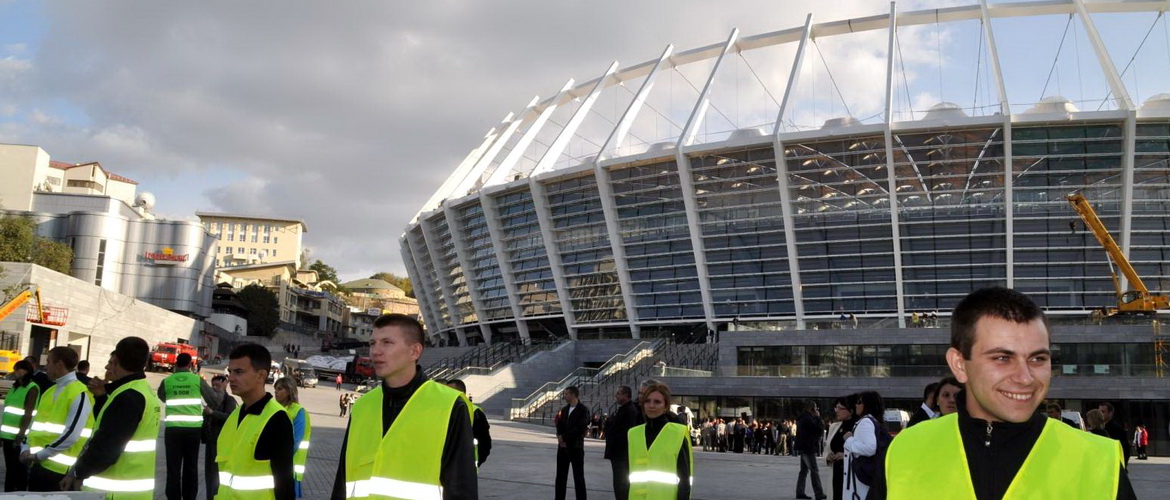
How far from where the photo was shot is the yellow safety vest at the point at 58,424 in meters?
6.40

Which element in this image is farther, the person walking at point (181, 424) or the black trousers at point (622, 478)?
the person walking at point (181, 424)

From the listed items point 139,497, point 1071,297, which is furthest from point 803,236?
point 139,497

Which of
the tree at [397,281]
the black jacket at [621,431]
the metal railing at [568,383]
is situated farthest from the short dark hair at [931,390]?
the tree at [397,281]

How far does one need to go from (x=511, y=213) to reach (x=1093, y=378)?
3612 cm

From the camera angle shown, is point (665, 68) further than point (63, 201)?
No

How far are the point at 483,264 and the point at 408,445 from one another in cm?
5952

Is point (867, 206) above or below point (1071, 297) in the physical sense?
above

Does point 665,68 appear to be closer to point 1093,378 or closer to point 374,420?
point 1093,378

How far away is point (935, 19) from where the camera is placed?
54.4 metres

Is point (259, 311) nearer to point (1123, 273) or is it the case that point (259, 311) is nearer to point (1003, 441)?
point (1123, 273)

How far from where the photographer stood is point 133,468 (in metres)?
5.74

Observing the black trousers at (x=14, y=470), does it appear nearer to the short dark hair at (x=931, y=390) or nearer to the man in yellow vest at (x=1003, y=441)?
the short dark hair at (x=931, y=390)

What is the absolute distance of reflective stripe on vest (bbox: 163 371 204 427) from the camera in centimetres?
944

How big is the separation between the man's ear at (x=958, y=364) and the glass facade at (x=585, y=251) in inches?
2066
